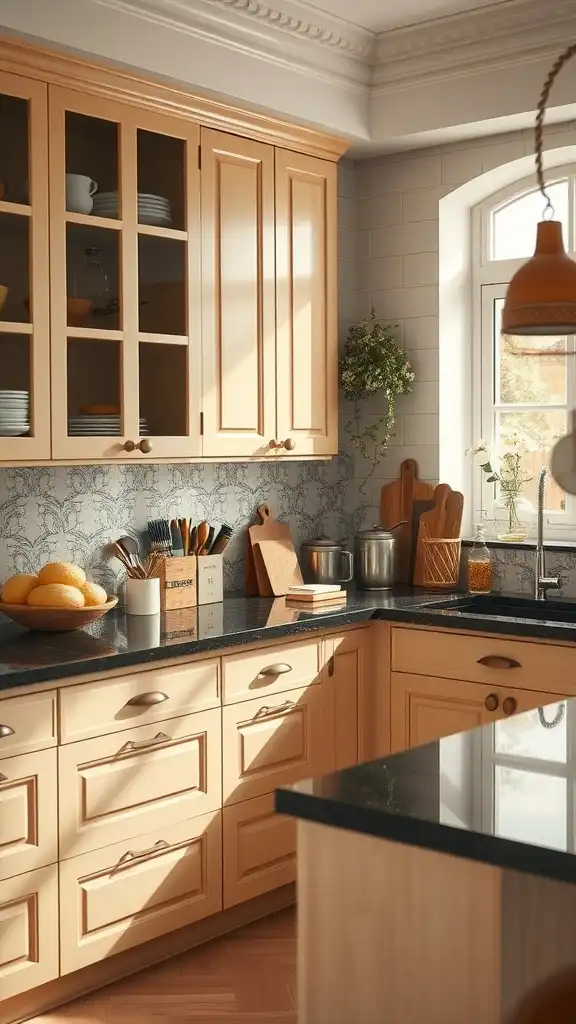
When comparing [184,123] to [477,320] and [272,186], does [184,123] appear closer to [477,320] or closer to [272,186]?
[272,186]

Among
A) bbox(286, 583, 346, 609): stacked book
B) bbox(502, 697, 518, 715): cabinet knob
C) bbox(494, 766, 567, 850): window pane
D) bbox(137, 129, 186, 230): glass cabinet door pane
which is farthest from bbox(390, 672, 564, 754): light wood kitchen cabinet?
bbox(494, 766, 567, 850): window pane

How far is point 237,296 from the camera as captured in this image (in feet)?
12.7

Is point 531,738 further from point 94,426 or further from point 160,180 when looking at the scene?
point 160,180

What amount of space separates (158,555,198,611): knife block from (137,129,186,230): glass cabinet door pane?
3.39 ft

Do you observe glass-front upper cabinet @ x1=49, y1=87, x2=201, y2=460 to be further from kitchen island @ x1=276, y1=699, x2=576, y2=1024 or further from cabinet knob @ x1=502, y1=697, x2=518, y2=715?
kitchen island @ x1=276, y1=699, x2=576, y2=1024

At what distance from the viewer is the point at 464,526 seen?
4.57 m

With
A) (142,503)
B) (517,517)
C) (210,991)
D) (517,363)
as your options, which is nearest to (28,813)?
(210,991)

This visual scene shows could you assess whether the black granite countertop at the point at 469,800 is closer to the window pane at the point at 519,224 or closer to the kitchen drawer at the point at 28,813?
the kitchen drawer at the point at 28,813

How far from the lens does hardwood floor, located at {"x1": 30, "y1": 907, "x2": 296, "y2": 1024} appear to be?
3.07m

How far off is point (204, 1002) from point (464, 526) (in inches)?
81.0

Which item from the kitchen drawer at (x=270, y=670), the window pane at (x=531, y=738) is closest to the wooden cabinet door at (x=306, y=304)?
the kitchen drawer at (x=270, y=670)

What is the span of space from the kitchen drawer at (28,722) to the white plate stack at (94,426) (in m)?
0.79

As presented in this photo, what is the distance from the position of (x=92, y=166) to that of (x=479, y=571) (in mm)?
1931

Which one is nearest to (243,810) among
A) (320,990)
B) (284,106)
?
(320,990)
